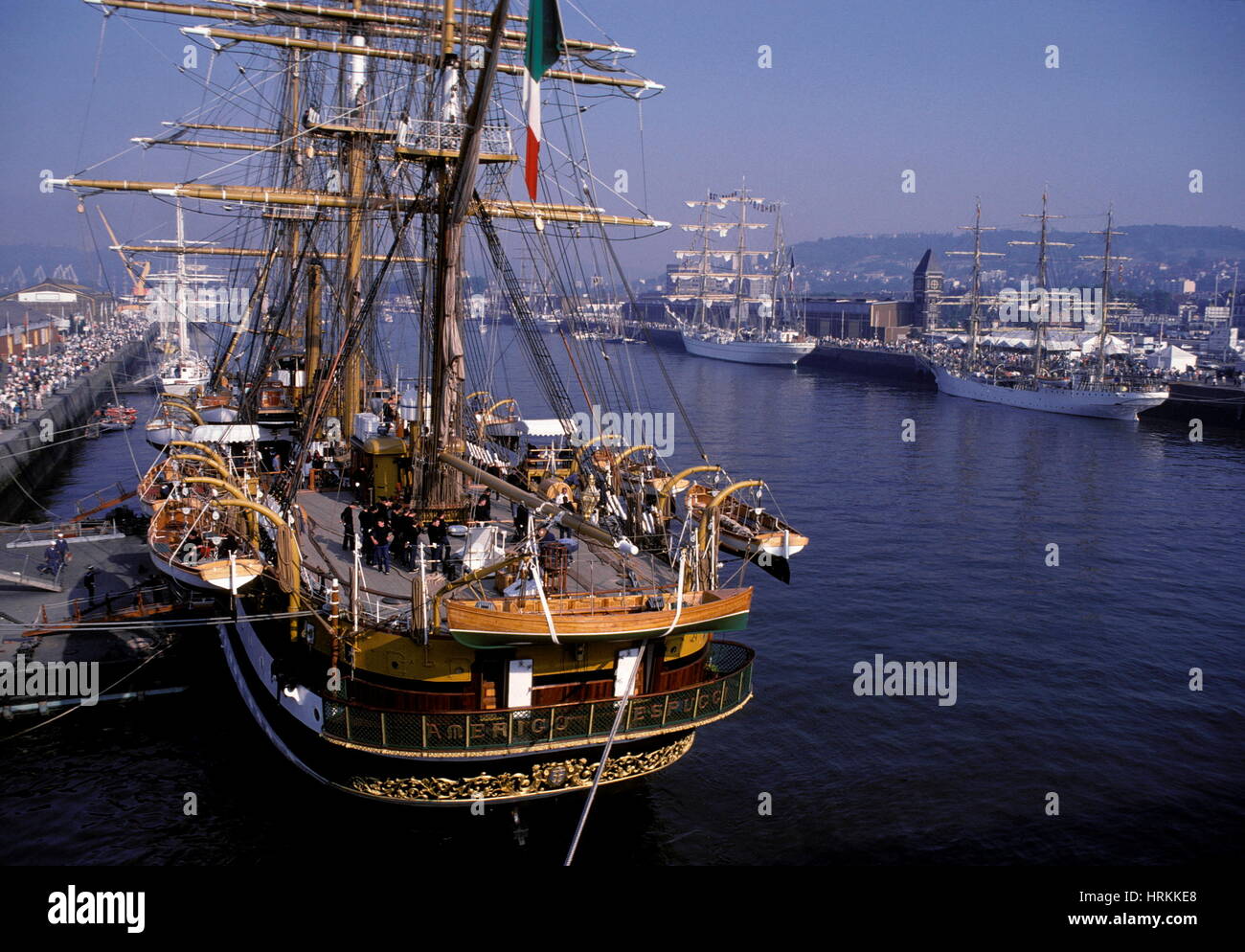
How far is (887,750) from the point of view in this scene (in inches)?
961

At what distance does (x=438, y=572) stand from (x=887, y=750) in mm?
12097

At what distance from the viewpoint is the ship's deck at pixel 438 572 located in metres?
18.8

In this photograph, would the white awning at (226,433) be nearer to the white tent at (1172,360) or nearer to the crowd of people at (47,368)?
the crowd of people at (47,368)

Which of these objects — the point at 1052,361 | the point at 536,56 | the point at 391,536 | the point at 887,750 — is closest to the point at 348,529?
the point at 391,536

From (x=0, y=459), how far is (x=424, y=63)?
3974cm

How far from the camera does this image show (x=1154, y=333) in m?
200

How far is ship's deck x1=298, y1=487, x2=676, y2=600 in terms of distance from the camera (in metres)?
18.8

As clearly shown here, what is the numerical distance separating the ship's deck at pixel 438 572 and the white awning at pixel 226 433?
34.7 ft

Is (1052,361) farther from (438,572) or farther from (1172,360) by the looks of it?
(438,572)

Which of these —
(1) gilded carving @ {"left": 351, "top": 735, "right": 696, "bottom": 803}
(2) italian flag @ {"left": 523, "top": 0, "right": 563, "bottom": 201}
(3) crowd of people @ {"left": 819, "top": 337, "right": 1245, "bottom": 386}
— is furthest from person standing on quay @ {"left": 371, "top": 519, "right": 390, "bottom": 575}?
(3) crowd of people @ {"left": 819, "top": 337, "right": 1245, "bottom": 386}

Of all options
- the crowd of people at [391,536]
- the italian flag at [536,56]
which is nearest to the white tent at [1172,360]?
the crowd of people at [391,536]

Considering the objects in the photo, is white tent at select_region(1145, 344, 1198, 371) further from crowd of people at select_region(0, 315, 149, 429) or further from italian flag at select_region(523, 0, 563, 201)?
italian flag at select_region(523, 0, 563, 201)
